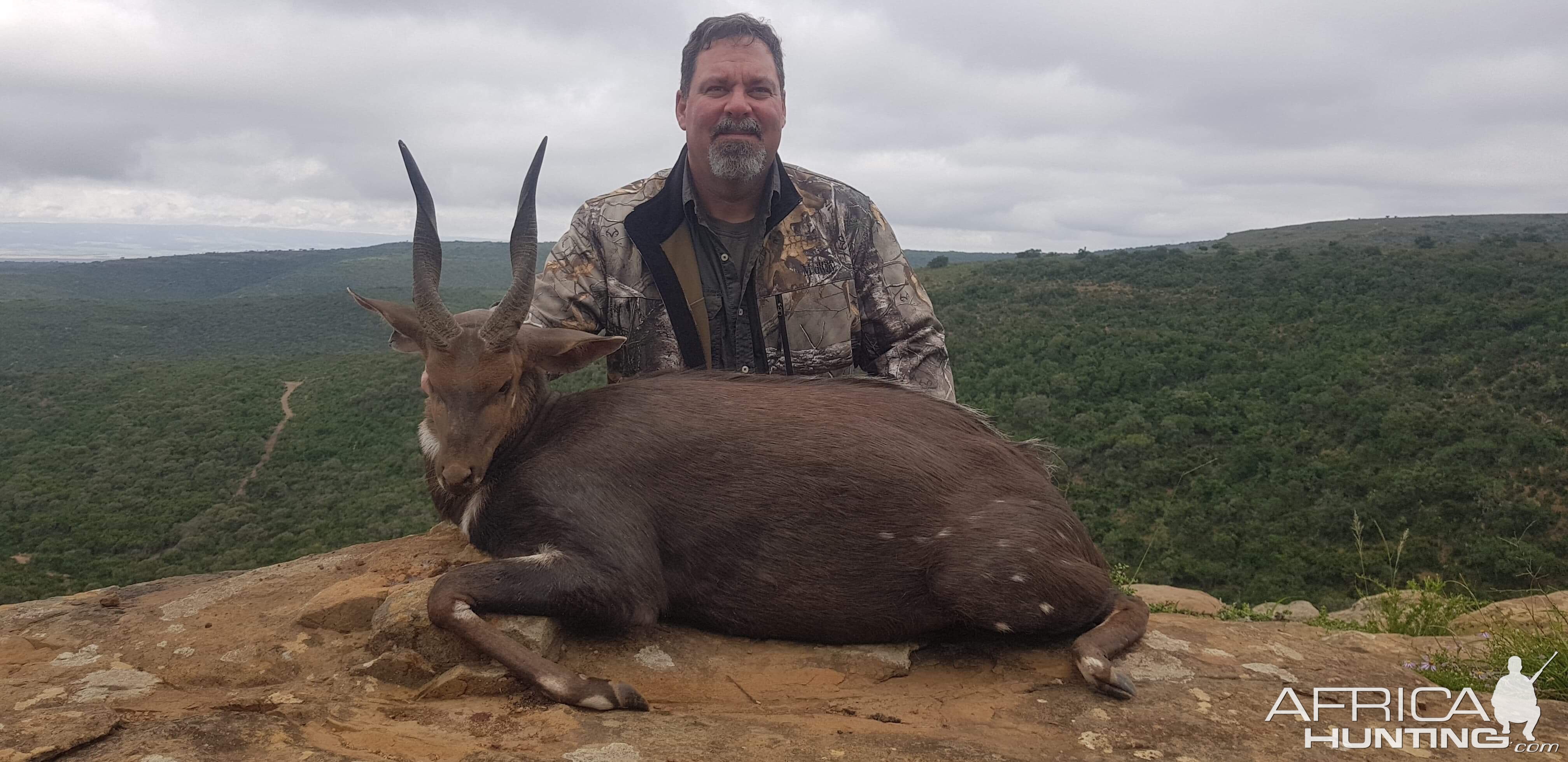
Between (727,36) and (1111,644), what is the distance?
469 centimetres

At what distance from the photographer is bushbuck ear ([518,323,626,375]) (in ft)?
15.4

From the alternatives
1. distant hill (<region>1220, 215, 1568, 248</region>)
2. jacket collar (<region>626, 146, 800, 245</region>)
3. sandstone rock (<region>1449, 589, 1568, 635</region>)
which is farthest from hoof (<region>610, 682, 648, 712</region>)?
distant hill (<region>1220, 215, 1568, 248</region>)

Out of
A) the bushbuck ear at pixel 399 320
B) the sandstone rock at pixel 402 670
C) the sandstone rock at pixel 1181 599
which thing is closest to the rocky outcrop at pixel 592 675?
the sandstone rock at pixel 402 670

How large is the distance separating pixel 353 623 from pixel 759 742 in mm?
2320

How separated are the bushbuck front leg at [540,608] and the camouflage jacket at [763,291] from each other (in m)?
2.56

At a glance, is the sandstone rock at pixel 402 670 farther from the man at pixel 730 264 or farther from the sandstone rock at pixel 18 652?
the man at pixel 730 264

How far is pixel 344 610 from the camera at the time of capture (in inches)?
174

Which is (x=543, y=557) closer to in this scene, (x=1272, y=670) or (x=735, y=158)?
(x=735, y=158)

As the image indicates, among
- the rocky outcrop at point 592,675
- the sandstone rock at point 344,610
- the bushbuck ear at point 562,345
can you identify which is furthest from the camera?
the bushbuck ear at point 562,345

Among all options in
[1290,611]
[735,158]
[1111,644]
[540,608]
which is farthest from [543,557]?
[1290,611]

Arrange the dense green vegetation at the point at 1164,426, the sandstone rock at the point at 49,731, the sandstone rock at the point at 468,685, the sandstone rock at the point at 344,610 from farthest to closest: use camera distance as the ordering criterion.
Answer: the dense green vegetation at the point at 1164,426 → the sandstone rock at the point at 344,610 → the sandstone rock at the point at 468,685 → the sandstone rock at the point at 49,731

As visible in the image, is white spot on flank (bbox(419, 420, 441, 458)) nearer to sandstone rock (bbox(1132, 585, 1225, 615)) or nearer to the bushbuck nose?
the bushbuck nose

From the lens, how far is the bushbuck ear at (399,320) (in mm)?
4457

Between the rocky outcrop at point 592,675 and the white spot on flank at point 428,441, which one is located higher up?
the white spot on flank at point 428,441
